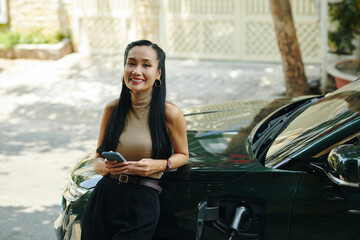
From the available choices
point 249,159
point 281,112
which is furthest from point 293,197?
point 281,112

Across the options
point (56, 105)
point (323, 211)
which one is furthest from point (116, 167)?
point (56, 105)

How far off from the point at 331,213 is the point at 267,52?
31.8ft

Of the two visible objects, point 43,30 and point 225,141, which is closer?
point 225,141

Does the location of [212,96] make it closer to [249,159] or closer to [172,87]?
[172,87]

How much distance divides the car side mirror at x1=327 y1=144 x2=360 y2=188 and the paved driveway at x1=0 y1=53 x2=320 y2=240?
121 inches

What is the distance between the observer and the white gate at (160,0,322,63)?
1181 cm

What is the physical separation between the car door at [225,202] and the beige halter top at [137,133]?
0.19 metres

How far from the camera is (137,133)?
3131mm

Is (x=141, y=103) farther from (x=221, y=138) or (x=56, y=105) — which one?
(x=56, y=105)

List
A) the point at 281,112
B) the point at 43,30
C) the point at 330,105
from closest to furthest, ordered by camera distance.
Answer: the point at 330,105 → the point at 281,112 → the point at 43,30

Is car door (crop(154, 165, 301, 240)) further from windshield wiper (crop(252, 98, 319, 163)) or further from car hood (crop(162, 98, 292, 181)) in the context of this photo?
windshield wiper (crop(252, 98, 319, 163))

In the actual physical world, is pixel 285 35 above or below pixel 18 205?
above

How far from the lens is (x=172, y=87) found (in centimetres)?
1092

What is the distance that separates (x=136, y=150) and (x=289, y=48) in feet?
22.4
